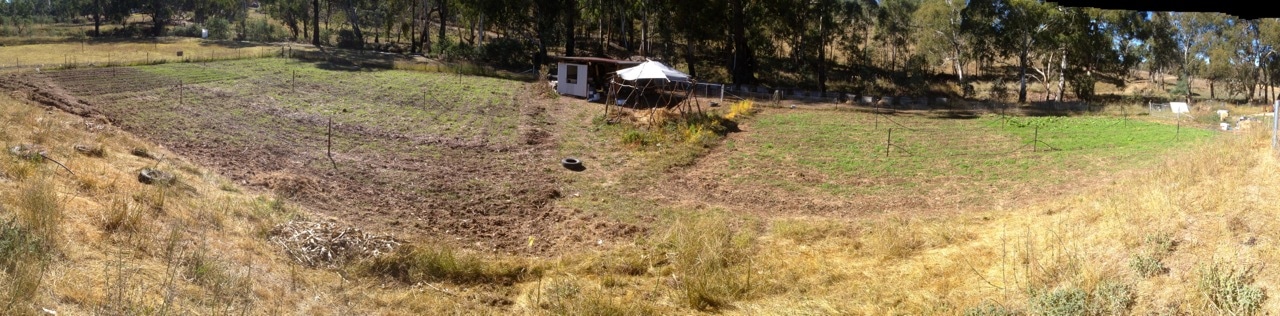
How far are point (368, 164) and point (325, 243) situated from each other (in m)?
7.10

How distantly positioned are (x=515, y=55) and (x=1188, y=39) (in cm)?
4609

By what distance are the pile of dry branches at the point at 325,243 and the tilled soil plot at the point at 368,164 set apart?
1174mm

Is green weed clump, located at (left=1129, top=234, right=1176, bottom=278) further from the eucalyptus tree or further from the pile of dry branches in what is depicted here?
the eucalyptus tree

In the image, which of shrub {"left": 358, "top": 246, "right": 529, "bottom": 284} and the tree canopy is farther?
the tree canopy

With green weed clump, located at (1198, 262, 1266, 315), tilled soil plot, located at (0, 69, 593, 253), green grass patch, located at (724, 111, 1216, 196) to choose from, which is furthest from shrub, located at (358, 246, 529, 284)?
green grass patch, located at (724, 111, 1216, 196)

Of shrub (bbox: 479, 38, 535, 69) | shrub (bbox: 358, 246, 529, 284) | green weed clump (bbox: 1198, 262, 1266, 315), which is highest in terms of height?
shrub (bbox: 479, 38, 535, 69)

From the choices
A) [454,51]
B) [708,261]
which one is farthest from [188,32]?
[708,261]

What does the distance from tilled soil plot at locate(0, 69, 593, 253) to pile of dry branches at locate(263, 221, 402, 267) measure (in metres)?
1.17

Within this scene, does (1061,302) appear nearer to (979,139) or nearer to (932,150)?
(932,150)

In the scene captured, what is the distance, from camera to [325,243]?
11.0 metres

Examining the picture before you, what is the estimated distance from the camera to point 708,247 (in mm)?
11719

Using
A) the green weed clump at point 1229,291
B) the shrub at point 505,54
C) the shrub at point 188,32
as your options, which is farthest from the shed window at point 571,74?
the shrub at point 188,32

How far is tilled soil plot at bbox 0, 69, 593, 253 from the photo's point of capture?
13.8 m

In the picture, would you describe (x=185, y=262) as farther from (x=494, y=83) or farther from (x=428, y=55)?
(x=428, y=55)
